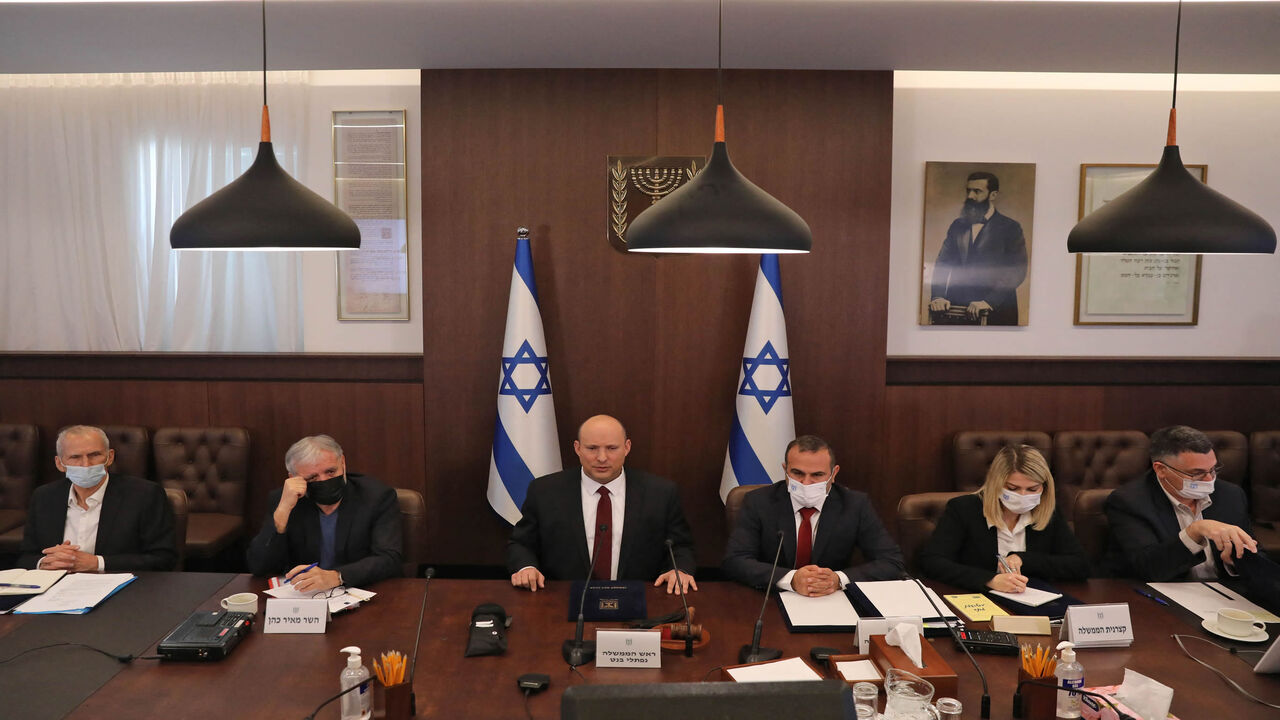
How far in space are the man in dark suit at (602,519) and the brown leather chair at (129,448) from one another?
2.43 meters

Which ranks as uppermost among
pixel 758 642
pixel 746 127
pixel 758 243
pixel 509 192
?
pixel 746 127

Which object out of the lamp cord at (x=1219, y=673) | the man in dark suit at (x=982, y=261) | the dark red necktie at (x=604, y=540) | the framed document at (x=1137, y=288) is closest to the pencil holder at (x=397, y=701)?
the dark red necktie at (x=604, y=540)

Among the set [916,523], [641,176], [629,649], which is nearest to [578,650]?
[629,649]

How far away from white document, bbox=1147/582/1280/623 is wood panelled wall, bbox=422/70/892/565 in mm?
1879

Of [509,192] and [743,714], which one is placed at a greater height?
[509,192]

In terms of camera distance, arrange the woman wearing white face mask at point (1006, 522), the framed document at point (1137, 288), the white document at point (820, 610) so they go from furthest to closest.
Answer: the framed document at point (1137, 288)
the woman wearing white face mask at point (1006, 522)
the white document at point (820, 610)

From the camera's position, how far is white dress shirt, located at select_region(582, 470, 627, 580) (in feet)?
10.2

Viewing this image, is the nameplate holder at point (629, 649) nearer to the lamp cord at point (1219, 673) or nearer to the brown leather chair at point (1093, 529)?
the lamp cord at point (1219, 673)

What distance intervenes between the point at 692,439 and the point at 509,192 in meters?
1.55

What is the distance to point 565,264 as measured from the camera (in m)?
4.36

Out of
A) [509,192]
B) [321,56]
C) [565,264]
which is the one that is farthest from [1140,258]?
[321,56]

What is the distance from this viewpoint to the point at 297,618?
2.27 m

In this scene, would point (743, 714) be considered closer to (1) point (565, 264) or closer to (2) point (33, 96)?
(1) point (565, 264)

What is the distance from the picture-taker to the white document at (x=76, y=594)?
2.39m
